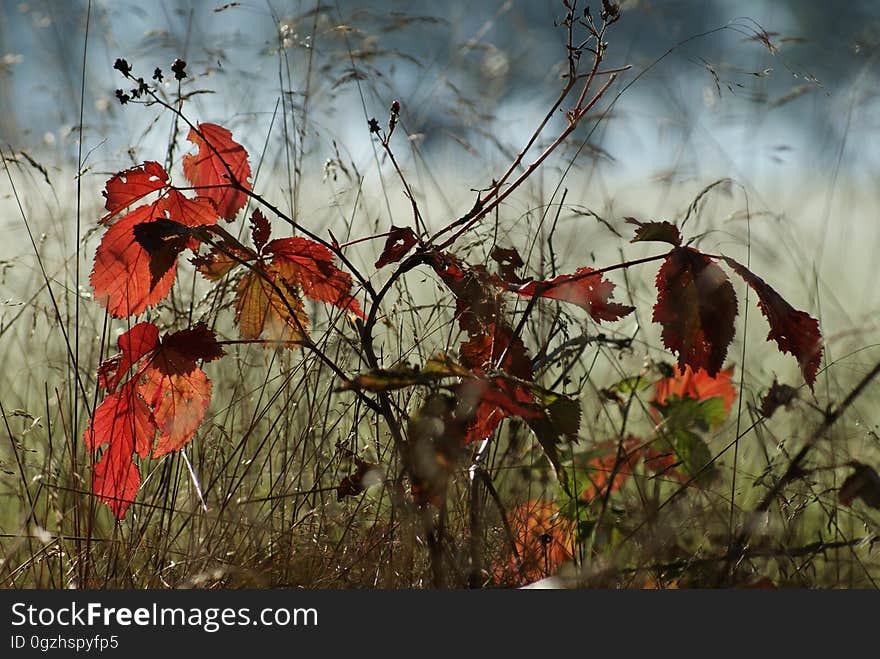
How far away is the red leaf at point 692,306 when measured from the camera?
107 cm

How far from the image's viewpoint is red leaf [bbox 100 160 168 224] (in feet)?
4.01

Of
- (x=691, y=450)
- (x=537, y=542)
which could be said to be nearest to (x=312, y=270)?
(x=537, y=542)

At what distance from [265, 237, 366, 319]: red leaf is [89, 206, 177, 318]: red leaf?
0.44 feet

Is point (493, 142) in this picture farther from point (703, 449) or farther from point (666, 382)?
point (703, 449)

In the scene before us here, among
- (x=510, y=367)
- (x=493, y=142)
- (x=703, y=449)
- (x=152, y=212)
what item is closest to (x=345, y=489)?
(x=510, y=367)

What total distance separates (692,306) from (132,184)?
2.29ft

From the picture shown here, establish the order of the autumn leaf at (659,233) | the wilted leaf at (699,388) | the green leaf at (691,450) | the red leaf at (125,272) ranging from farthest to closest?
the wilted leaf at (699,388) < the green leaf at (691,450) < the red leaf at (125,272) < the autumn leaf at (659,233)

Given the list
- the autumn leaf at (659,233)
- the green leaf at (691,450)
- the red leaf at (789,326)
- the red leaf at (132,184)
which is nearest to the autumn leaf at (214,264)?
the red leaf at (132,184)

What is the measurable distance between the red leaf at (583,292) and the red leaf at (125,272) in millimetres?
444

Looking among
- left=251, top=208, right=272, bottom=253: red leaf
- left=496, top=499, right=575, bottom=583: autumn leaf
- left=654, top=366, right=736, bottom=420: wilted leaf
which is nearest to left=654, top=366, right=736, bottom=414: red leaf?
left=654, top=366, right=736, bottom=420: wilted leaf

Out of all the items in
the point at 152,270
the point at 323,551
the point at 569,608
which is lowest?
the point at 569,608

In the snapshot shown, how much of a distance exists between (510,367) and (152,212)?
1.61 feet

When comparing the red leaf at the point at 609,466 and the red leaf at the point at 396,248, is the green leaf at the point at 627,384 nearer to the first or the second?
the red leaf at the point at 609,466

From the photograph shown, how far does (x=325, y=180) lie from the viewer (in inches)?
72.0
